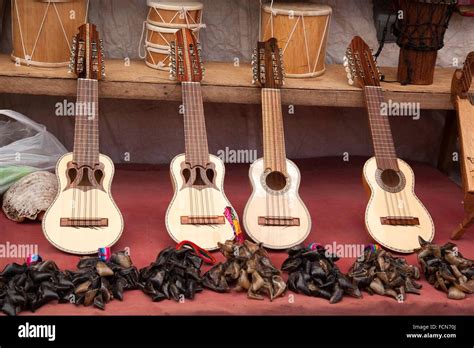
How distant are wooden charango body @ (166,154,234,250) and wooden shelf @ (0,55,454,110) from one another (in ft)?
1.79

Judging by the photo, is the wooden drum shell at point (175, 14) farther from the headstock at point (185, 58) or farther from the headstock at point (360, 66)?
the headstock at point (360, 66)

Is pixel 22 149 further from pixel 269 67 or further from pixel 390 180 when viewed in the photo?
pixel 390 180

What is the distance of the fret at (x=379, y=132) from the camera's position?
15.5 feet

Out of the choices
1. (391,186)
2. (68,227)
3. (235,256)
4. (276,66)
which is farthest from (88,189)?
(391,186)

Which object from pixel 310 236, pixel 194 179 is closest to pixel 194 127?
pixel 194 179

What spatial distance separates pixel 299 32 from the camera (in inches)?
200

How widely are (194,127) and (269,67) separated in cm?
58

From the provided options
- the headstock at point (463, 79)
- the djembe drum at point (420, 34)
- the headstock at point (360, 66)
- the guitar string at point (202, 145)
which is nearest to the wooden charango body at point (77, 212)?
the guitar string at point (202, 145)

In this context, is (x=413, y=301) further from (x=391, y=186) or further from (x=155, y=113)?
(x=155, y=113)

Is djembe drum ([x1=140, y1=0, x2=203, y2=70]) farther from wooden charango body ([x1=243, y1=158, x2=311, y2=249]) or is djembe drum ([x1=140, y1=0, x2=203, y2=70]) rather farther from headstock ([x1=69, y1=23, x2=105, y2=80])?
wooden charango body ([x1=243, y1=158, x2=311, y2=249])

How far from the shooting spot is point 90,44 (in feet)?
15.9

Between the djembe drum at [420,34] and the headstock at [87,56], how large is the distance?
1737 mm
